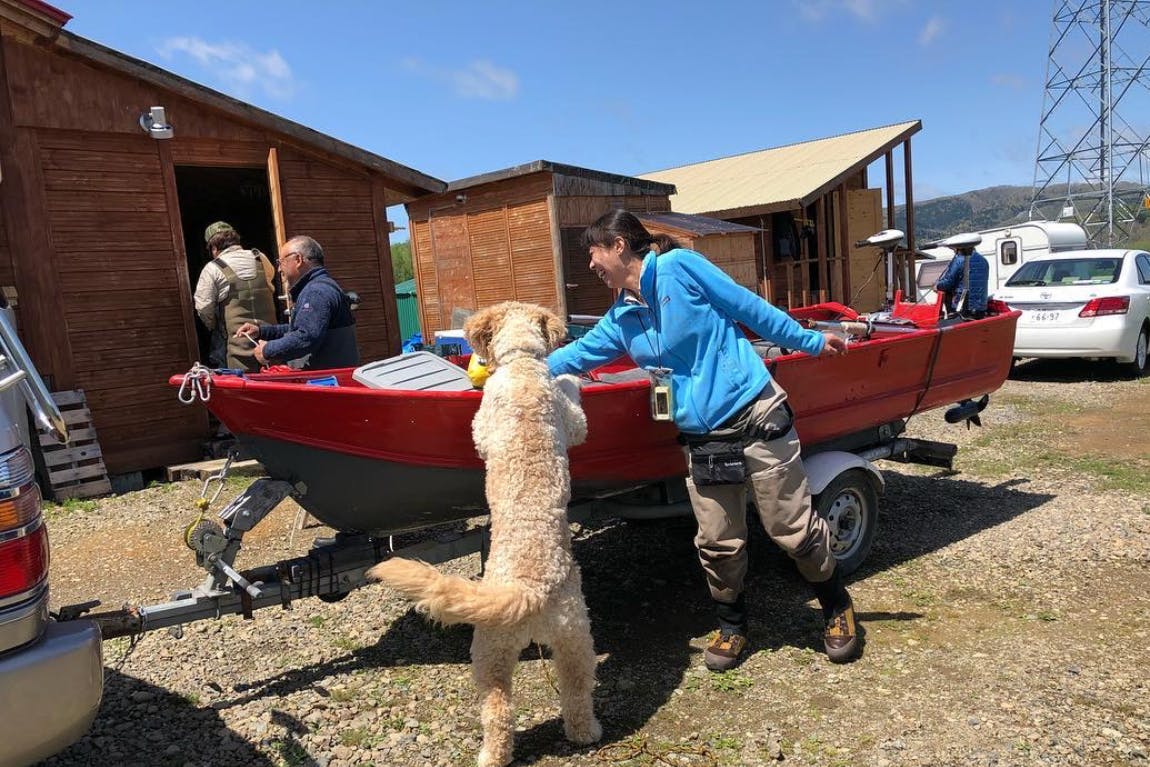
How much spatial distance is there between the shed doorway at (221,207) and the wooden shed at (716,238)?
5.58 meters

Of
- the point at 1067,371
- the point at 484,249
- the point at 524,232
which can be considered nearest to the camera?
the point at 1067,371

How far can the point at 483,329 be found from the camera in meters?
3.36

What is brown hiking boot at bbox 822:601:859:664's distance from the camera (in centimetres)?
375

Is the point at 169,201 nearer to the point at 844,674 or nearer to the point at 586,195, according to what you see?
the point at 586,195

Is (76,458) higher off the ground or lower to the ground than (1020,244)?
lower

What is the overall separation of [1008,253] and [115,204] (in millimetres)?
18709

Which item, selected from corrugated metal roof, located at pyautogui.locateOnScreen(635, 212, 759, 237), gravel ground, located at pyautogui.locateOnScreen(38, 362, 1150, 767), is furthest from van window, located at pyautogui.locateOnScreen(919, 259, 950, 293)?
gravel ground, located at pyautogui.locateOnScreen(38, 362, 1150, 767)

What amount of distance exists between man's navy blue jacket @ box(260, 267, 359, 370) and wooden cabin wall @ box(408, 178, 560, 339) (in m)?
6.52

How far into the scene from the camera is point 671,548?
552cm

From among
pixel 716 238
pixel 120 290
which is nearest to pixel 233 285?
pixel 120 290

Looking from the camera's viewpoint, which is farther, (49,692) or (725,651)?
(725,651)

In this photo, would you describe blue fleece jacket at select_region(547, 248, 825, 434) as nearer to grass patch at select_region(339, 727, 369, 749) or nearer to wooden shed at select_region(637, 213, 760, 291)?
grass patch at select_region(339, 727, 369, 749)

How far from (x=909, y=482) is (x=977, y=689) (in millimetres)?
3678

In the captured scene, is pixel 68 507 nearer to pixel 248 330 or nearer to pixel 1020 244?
pixel 248 330
